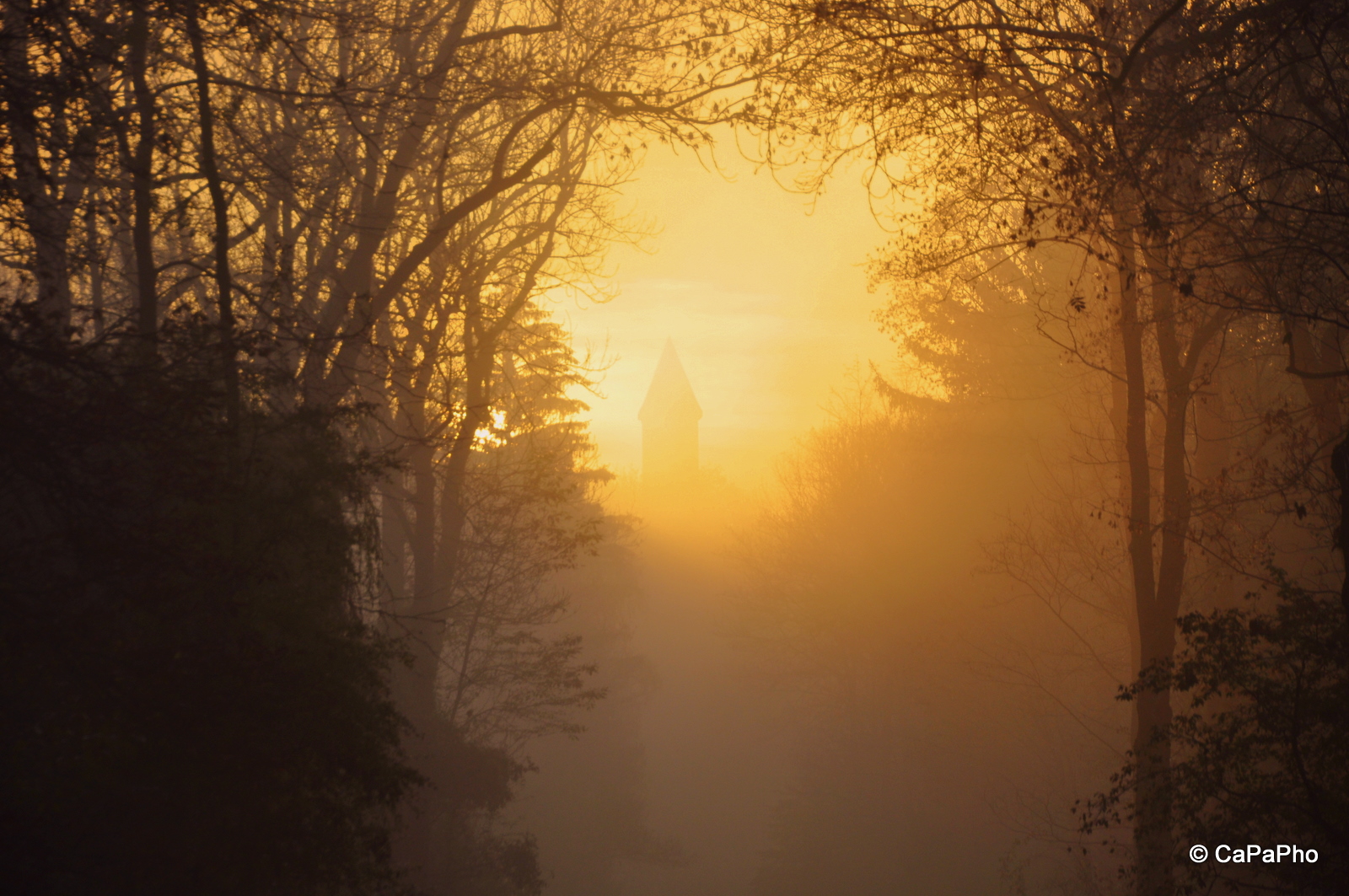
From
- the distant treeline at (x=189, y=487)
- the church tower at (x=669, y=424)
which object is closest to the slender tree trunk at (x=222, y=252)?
the distant treeline at (x=189, y=487)

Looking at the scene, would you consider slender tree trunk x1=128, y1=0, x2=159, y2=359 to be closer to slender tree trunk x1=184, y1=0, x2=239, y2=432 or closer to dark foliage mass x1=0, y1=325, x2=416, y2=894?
slender tree trunk x1=184, y1=0, x2=239, y2=432

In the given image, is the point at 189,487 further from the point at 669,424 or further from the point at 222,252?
the point at 669,424

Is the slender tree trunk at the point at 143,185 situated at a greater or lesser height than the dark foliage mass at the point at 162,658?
greater

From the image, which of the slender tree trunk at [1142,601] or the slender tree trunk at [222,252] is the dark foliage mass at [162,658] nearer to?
the slender tree trunk at [222,252]

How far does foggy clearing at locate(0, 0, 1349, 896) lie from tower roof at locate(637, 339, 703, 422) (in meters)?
58.3

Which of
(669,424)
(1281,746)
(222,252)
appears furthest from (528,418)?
(669,424)

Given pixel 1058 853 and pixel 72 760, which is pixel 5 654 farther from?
pixel 1058 853

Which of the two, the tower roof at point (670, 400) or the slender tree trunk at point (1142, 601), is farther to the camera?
the tower roof at point (670, 400)

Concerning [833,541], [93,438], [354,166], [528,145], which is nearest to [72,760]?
[93,438]

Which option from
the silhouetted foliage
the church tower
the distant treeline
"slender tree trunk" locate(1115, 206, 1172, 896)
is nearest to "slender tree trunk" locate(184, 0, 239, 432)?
the distant treeline

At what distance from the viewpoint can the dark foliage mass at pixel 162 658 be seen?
5156 mm

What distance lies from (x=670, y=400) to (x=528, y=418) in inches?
2750

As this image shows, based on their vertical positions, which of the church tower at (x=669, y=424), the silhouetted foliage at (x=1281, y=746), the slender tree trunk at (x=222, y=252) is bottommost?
the silhouetted foliage at (x=1281, y=746)

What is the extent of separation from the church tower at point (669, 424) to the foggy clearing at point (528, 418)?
187 ft
